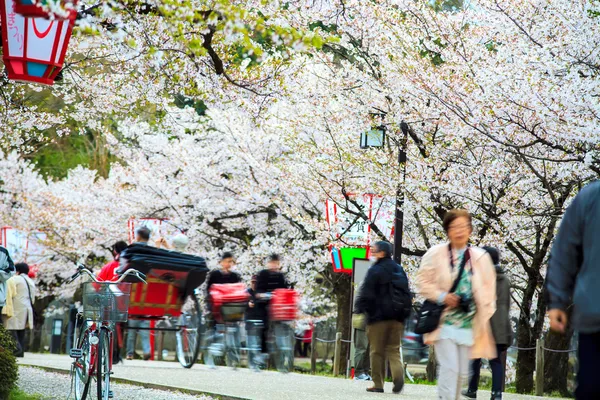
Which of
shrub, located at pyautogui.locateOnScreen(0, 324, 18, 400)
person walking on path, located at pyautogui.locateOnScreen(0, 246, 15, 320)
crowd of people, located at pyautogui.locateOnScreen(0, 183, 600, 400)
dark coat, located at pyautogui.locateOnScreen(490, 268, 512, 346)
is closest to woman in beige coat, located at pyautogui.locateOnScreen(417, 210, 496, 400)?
crowd of people, located at pyautogui.locateOnScreen(0, 183, 600, 400)

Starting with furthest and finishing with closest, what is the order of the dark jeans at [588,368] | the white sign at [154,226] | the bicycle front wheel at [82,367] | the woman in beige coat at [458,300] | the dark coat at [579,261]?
1. the white sign at [154,226]
2. the bicycle front wheel at [82,367]
3. the woman in beige coat at [458,300]
4. the dark coat at [579,261]
5. the dark jeans at [588,368]

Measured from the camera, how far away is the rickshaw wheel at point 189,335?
13.5 metres

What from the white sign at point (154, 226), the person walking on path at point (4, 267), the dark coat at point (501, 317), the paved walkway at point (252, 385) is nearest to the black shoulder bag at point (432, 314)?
the paved walkway at point (252, 385)

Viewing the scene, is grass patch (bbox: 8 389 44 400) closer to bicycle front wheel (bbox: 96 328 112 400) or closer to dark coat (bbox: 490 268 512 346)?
bicycle front wheel (bbox: 96 328 112 400)

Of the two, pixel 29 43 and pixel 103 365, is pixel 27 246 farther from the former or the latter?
pixel 29 43

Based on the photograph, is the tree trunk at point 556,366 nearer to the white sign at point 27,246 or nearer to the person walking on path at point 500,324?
the person walking on path at point 500,324

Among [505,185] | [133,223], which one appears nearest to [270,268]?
[505,185]

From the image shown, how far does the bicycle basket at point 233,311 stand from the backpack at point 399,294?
2.92 m

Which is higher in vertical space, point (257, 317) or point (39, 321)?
point (257, 317)

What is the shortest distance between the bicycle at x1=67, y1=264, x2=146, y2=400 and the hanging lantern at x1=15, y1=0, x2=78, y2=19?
7.45 ft

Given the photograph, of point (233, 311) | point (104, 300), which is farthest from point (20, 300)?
point (104, 300)

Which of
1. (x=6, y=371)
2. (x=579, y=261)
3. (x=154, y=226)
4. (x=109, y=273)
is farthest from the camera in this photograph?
(x=154, y=226)

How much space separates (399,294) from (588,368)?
657 cm

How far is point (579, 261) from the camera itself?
4.05 m
